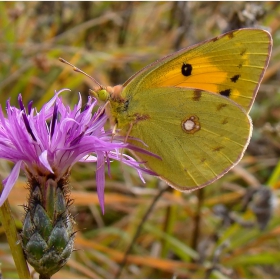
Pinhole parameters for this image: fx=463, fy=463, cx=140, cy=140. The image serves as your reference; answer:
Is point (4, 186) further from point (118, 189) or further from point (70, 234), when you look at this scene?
point (118, 189)

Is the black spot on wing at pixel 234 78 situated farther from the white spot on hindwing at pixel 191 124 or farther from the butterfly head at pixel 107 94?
the butterfly head at pixel 107 94

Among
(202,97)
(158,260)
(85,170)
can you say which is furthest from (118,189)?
(202,97)

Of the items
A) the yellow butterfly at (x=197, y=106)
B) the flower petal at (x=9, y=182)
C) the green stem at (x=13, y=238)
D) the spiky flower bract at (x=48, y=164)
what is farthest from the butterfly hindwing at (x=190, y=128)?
the green stem at (x=13, y=238)

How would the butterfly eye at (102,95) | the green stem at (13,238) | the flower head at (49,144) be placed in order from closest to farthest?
1. the green stem at (13,238)
2. the flower head at (49,144)
3. the butterfly eye at (102,95)

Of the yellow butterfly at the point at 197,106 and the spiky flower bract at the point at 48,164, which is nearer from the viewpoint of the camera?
the spiky flower bract at the point at 48,164

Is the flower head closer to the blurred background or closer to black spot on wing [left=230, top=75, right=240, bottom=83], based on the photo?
black spot on wing [left=230, top=75, right=240, bottom=83]

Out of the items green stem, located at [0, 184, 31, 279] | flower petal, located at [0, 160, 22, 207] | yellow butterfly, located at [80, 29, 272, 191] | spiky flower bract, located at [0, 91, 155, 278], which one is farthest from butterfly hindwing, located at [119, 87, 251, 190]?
green stem, located at [0, 184, 31, 279]
